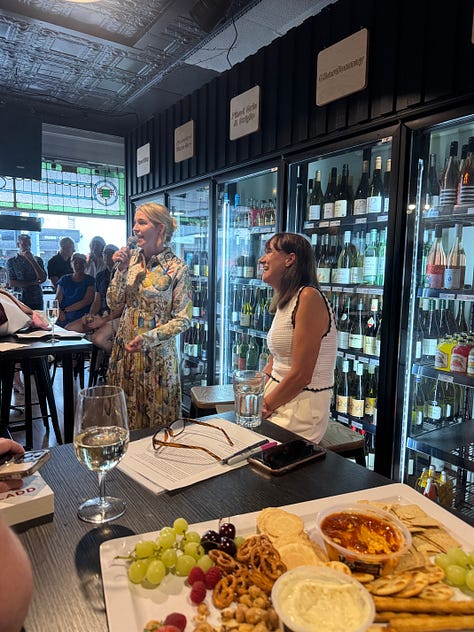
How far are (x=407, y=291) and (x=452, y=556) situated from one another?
1.83 m

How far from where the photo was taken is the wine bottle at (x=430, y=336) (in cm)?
255

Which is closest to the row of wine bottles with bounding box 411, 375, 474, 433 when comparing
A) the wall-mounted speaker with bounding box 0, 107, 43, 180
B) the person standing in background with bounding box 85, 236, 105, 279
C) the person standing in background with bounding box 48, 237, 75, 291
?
the person standing in background with bounding box 85, 236, 105, 279

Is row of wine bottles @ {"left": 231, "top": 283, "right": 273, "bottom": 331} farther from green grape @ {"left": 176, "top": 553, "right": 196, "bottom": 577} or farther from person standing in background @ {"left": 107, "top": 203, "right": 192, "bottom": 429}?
green grape @ {"left": 176, "top": 553, "right": 196, "bottom": 577}

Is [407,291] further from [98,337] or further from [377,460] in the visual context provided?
[98,337]

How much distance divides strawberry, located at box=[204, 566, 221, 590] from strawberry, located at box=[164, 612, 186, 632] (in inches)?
3.0

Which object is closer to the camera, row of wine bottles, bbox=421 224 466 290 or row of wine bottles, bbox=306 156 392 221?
row of wine bottles, bbox=421 224 466 290

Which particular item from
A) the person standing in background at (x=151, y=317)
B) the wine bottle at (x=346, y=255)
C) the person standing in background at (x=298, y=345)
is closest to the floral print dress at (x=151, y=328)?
the person standing in background at (x=151, y=317)

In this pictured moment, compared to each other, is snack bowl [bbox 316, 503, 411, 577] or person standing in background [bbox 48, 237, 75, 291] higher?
person standing in background [bbox 48, 237, 75, 291]

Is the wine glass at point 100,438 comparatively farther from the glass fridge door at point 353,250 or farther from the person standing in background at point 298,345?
the glass fridge door at point 353,250

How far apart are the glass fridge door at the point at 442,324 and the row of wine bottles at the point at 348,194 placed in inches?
13.8

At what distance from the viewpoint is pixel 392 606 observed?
0.61 m

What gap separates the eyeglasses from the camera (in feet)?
3.81

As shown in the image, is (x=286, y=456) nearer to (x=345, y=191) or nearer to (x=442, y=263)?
(x=442, y=263)

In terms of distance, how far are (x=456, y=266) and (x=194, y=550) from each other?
224 cm
